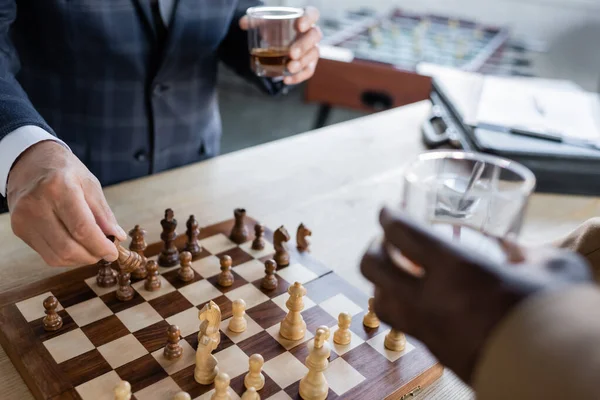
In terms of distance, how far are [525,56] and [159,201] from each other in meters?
2.75

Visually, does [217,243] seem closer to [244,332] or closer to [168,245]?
[168,245]

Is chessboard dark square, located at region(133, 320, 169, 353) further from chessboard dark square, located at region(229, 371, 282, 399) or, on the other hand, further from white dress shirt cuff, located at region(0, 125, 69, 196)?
white dress shirt cuff, located at region(0, 125, 69, 196)

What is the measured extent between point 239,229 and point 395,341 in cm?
44

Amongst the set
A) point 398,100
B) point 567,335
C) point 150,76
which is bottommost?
point 398,100

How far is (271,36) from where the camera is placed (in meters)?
1.45

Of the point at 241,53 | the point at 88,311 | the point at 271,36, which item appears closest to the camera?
the point at 88,311

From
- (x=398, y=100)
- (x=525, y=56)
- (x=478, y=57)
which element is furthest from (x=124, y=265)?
(x=525, y=56)

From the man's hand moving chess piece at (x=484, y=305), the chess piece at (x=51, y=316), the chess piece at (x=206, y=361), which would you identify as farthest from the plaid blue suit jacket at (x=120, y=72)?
the man's hand moving chess piece at (x=484, y=305)

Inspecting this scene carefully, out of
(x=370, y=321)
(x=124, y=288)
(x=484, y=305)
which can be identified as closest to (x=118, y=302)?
(x=124, y=288)

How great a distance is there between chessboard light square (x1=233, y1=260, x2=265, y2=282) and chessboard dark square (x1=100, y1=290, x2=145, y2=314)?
0.65ft

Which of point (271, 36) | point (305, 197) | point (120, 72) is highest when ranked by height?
point (271, 36)

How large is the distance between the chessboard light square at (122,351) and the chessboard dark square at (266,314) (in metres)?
0.20

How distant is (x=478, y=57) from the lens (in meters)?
3.08

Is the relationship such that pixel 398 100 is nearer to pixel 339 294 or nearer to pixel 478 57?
pixel 478 57
